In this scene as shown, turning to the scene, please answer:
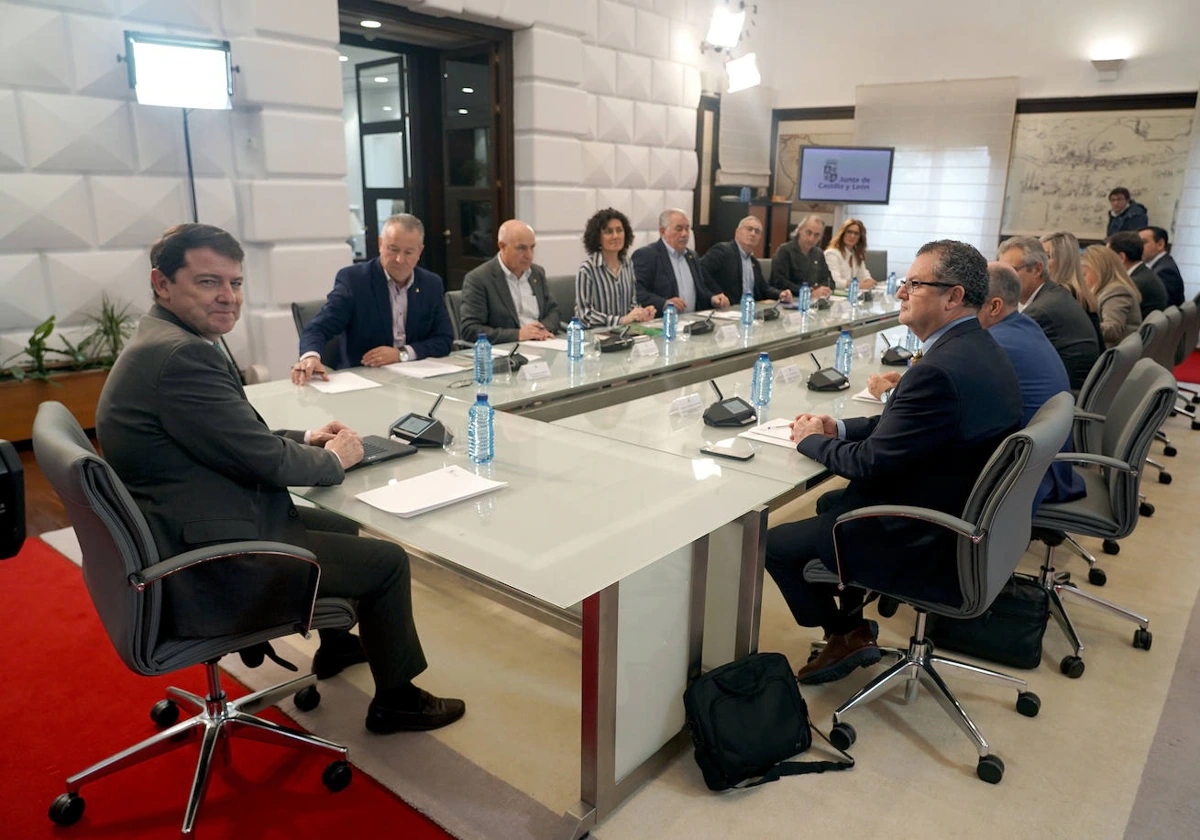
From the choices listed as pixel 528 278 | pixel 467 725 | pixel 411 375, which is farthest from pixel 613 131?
pixel 467 725

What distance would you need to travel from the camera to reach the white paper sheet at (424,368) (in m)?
3.23

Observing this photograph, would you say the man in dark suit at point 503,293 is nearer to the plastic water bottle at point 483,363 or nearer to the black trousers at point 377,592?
the plastic water bottle at point 483,363

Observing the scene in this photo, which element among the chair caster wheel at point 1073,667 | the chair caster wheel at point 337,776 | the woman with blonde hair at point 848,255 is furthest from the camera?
the woman with blonde hair at point 848,255

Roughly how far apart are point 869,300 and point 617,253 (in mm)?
2301

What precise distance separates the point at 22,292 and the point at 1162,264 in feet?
24.3

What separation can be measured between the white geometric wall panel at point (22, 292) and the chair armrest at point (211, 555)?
3.49 m

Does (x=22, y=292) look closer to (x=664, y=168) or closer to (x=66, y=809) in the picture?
(x=66, y=809)

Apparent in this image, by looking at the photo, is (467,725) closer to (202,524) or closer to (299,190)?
(202,524)

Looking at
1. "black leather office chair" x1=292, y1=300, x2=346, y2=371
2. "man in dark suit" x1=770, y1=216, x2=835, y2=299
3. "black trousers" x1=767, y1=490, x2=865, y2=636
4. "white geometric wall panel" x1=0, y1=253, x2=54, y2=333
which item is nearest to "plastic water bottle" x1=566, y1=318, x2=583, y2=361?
"black leather office chair" x1=292, y1=300, x2=346, y2=371

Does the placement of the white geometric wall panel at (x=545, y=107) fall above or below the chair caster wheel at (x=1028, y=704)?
above

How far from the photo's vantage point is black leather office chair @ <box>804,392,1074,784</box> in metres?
1.86

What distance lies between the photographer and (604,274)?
482cm

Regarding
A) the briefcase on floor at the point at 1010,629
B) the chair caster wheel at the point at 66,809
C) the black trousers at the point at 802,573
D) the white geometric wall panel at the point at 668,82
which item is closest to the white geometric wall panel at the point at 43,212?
the chair caster wheel at the point at 66,809

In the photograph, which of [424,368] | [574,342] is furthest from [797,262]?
[424,368]
